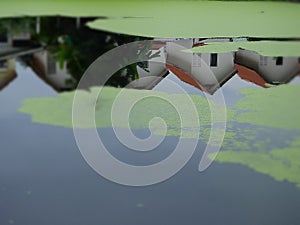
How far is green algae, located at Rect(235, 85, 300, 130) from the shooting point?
1.87 meters

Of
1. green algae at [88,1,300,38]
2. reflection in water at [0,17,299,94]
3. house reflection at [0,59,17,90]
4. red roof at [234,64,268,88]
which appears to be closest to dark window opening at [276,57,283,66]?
reflection in water at [0,17,299,94]

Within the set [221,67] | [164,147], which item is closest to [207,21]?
[221,67]

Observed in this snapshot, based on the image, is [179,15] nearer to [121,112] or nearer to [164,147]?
[121,112]

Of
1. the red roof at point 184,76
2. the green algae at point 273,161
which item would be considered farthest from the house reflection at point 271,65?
the green algae at point 273,161

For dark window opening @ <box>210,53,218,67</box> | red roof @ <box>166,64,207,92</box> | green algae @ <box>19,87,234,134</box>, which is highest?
dark window opening @ <box>210,53,218,67</box>

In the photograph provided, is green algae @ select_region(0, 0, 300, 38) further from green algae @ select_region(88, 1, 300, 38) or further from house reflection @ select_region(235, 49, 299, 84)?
house reflection @ select_region(235, 49, 299, 84)

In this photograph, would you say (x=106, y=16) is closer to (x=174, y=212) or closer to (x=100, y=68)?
(x=100, y=68)

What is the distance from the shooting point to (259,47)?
8.87ft

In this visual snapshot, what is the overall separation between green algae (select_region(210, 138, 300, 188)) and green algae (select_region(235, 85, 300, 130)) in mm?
206

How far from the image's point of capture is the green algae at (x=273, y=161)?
1.49 m

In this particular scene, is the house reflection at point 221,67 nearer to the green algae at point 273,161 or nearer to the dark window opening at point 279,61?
the dark window opening at point 279,61

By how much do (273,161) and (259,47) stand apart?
1.24 meters

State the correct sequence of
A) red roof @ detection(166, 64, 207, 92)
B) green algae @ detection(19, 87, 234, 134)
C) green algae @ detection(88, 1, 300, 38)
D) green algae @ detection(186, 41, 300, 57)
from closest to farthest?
green algae @ detection(19, 87, 234, 134), red roof @ detection(166, 64, 207, 92), green algae @ detection(186, 41, 300, 57), green algae @ detection(88, 1, 300, 38)

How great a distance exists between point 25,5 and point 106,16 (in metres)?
0.63
